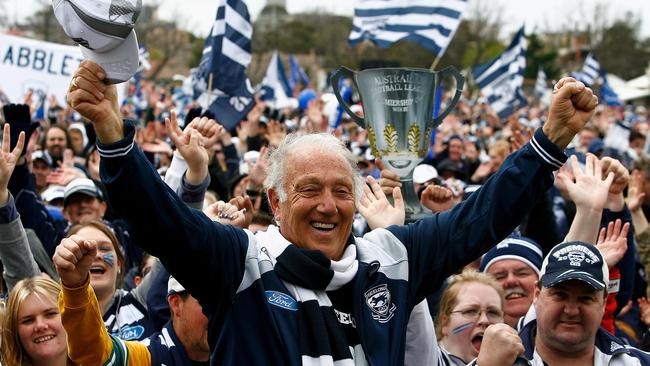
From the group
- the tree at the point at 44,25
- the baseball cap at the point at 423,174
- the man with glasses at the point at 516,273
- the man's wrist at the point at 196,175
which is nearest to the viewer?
the man's wrist at the point at 196,175

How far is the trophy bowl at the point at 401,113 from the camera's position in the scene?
5.29 meters

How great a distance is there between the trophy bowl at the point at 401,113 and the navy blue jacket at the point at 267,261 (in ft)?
5.14

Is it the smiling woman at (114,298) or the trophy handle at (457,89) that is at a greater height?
the trophy handle at (457,89)

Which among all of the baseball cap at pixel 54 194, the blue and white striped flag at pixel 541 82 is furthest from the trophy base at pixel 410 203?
the blue and white striped flag at pixel 541 82

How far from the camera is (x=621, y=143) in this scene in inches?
619

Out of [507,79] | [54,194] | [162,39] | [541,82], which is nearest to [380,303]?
[54,194]

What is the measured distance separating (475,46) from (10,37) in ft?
184

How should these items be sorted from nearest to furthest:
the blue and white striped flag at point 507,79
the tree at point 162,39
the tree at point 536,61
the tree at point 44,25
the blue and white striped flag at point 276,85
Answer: the blue and white striped flag at point 507,79
the blue and white striped flag at point 276,85
the tree at point 44,25
the tree at point 162,39
the tree at point 536,61

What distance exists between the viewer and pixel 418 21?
37.9 ft

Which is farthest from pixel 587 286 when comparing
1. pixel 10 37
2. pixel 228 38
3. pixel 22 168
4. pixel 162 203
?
pixel 10 37

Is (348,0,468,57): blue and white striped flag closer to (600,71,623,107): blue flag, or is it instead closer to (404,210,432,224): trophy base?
(404,210,432,224): trophy base

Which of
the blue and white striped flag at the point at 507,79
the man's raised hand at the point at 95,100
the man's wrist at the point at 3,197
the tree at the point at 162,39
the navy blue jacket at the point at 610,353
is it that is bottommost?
the tree at the point at 162,39

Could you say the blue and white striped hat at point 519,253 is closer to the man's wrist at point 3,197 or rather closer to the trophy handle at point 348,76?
the trophy handle at point 348,76

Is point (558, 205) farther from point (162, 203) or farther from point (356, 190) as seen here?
point (162, 203)
